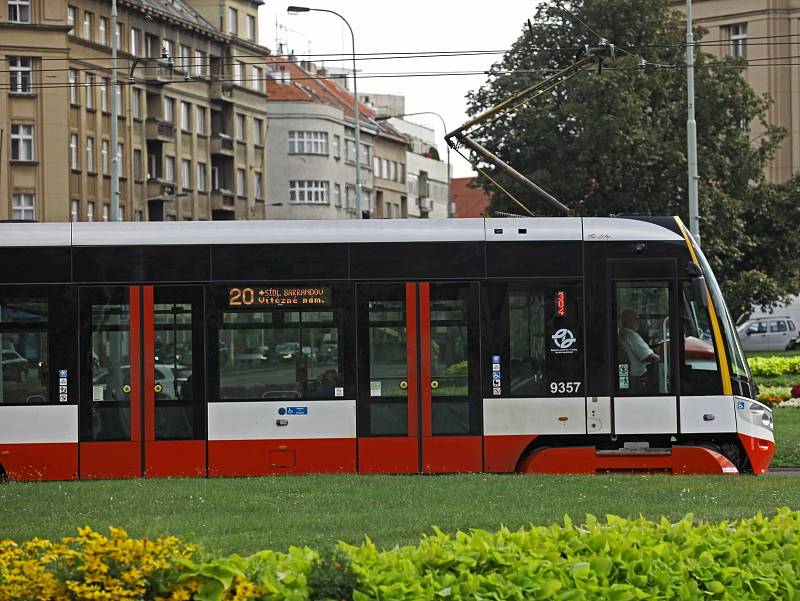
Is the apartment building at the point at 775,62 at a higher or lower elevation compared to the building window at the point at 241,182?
higher

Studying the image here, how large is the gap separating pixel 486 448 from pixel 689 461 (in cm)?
230

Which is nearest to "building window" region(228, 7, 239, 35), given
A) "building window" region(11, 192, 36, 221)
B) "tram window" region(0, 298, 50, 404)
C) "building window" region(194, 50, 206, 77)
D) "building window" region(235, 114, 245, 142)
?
"building window" region(194, 50, 206, 77)

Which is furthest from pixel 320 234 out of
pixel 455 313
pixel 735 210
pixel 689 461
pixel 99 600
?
pixel 735 210

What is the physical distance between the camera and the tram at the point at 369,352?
55.4ft

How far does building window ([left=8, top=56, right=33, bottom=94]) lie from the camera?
63.4 metres

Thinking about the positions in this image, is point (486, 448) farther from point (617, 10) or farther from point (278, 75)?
point (278, 75)

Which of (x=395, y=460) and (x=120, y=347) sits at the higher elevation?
(x=120, y=347)

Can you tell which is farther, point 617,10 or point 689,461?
point 617,10

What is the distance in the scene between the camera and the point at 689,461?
16766mm

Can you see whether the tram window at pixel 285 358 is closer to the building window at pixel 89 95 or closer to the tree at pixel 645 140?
the tree at pixel 645 140

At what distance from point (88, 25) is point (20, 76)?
581 cm

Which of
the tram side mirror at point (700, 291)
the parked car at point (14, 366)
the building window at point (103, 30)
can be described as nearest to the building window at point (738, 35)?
the building window at point (103, 30)

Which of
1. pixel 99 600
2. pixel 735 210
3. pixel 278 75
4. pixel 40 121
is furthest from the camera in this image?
pixel 278 75

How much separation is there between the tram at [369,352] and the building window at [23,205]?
47960 millimetres
